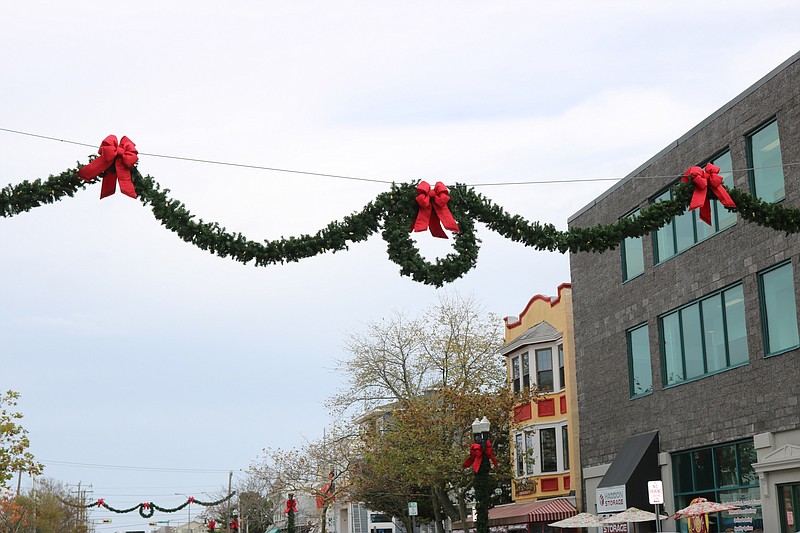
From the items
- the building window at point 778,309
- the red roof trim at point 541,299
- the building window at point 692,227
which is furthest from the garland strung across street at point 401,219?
the red roof trim at point 541,299

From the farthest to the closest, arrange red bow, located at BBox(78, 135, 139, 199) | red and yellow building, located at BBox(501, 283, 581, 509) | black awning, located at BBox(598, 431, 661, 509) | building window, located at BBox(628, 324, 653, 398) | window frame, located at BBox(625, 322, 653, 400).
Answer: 1. red and yellow building, located at BBox(501, 283, 581, 509)
2. building window, located at BBox(628, 324, 653, 398)
3. window frame, located at BBox(625, 322, 653, 400)
4. black awning, located at BBox(598, 431, 661, 509)
5. red bow, located at BBox(78, 135, 139, 199)

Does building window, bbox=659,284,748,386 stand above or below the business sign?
above

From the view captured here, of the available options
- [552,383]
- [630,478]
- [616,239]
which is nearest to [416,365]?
[552,383]

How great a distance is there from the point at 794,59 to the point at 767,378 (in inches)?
273

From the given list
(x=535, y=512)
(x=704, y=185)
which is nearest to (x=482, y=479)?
(x=535, y=512)

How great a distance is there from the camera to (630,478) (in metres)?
27.6

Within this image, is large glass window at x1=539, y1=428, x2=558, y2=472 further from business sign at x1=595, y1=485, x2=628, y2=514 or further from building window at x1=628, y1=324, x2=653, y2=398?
building window at x1=628, y1=324, x2=653, y2=398

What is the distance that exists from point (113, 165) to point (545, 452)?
29.5 metres

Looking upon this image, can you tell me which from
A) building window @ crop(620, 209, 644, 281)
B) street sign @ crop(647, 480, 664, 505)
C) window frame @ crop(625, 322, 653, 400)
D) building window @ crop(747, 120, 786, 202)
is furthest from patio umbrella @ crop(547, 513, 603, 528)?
building window @ crop(747, 120, 786, 202)

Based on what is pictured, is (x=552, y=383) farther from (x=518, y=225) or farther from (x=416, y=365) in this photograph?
(x=518, y=225)

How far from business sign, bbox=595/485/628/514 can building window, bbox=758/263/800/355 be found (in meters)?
6.35

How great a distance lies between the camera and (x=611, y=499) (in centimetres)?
2861

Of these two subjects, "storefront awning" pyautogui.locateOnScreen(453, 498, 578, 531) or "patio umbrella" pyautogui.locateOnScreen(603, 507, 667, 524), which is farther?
"storefront awning" pyautogui.locateOnScreen(453, 498, 578, 531)

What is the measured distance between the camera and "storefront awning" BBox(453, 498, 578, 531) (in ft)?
122
